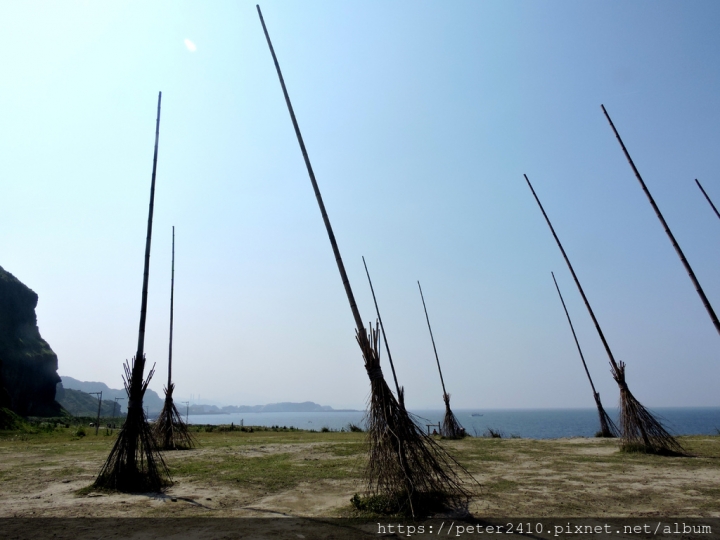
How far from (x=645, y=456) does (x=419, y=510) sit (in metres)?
8.24

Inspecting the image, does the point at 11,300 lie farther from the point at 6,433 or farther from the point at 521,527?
the point at 521,527

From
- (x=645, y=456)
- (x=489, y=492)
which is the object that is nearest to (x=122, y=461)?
(x=489, y=492)

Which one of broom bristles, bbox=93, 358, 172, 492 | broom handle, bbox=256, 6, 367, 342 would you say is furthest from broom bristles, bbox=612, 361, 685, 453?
broom bristles, bbox=93, 358, 172, 492

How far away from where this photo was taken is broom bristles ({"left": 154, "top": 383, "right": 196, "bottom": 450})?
1473 centimetres

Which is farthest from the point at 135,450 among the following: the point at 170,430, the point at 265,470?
the point at 170,430

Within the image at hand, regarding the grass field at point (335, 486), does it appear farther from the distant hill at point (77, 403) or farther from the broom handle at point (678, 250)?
the distant hill at point (77, 403)

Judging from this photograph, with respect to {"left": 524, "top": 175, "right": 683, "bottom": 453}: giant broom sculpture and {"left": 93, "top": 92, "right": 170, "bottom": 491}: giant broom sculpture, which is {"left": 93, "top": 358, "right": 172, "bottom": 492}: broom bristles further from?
{"left": 524, "top": 175, "right": 683, "bottom": 453}: giant broom sculpture

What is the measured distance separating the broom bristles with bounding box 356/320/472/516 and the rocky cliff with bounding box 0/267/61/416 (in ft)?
239

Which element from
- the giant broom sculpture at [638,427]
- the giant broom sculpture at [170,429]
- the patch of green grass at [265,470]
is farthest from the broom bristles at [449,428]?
the giant broom sculpture at [170,429]

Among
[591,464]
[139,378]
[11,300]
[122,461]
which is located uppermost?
[11,300]

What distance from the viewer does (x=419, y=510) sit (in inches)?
225

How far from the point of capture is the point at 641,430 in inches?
437

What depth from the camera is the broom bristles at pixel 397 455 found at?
5980mm

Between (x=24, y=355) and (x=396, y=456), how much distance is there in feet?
264
